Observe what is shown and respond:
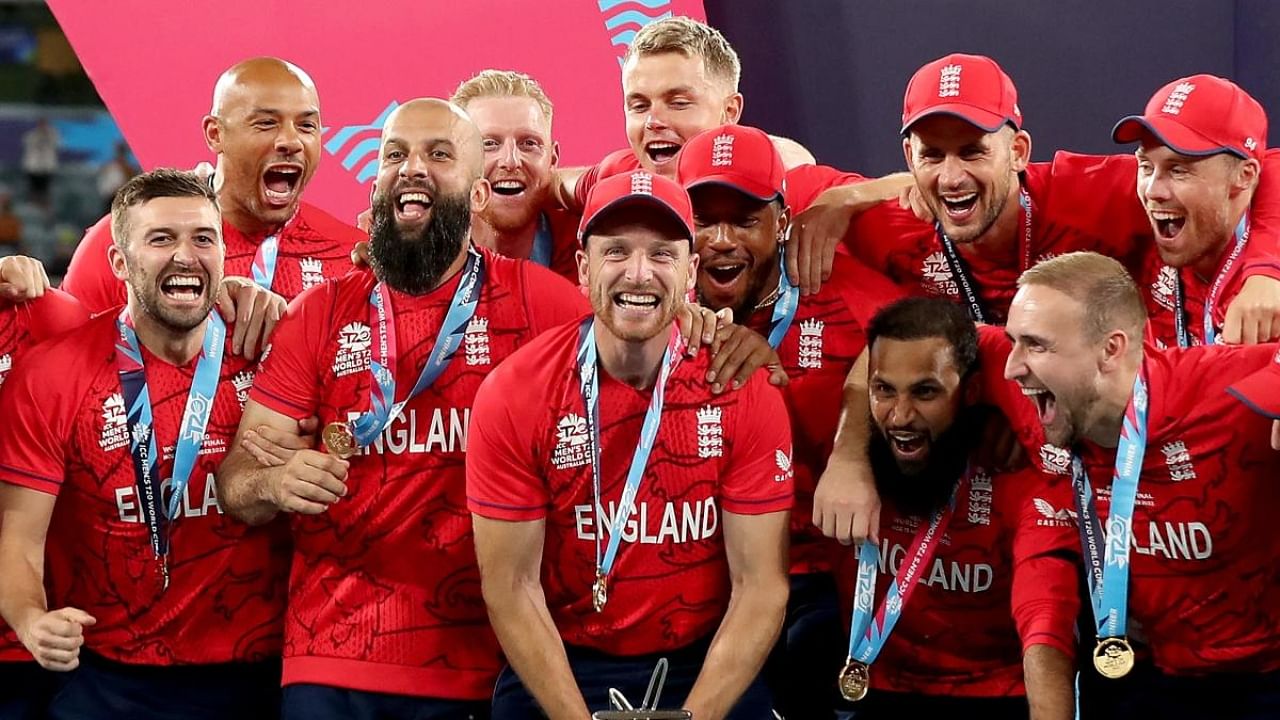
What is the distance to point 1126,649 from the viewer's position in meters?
3.49

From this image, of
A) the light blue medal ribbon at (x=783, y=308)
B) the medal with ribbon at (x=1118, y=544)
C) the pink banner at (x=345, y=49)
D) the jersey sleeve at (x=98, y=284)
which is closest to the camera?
the medal with ribbon at (x=1118, y=544)

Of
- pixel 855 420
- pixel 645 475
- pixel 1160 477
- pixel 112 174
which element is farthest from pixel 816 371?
pixel 112 174

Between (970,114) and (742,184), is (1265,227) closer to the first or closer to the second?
(970,114)

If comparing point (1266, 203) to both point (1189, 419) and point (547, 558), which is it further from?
point (547, 558)

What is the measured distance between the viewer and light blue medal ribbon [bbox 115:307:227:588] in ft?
12.8

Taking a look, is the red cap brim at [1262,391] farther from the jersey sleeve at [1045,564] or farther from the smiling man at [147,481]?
the smiling man at [147,481]

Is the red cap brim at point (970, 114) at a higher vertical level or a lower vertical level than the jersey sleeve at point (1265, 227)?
higher

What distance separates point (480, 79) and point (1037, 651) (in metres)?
2.43

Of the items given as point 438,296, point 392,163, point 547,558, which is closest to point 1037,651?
point 547,558

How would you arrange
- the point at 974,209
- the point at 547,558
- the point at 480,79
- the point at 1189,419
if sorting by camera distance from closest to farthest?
the point at 1189,419, the point at 547,558, the point at 974,209, the point at 480,79

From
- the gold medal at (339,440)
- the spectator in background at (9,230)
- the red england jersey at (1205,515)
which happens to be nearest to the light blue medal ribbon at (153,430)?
the gold medal at (339,440)

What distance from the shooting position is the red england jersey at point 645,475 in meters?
3.63

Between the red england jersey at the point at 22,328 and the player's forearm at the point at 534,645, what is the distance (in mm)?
1324

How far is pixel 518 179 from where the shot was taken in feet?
15.7
